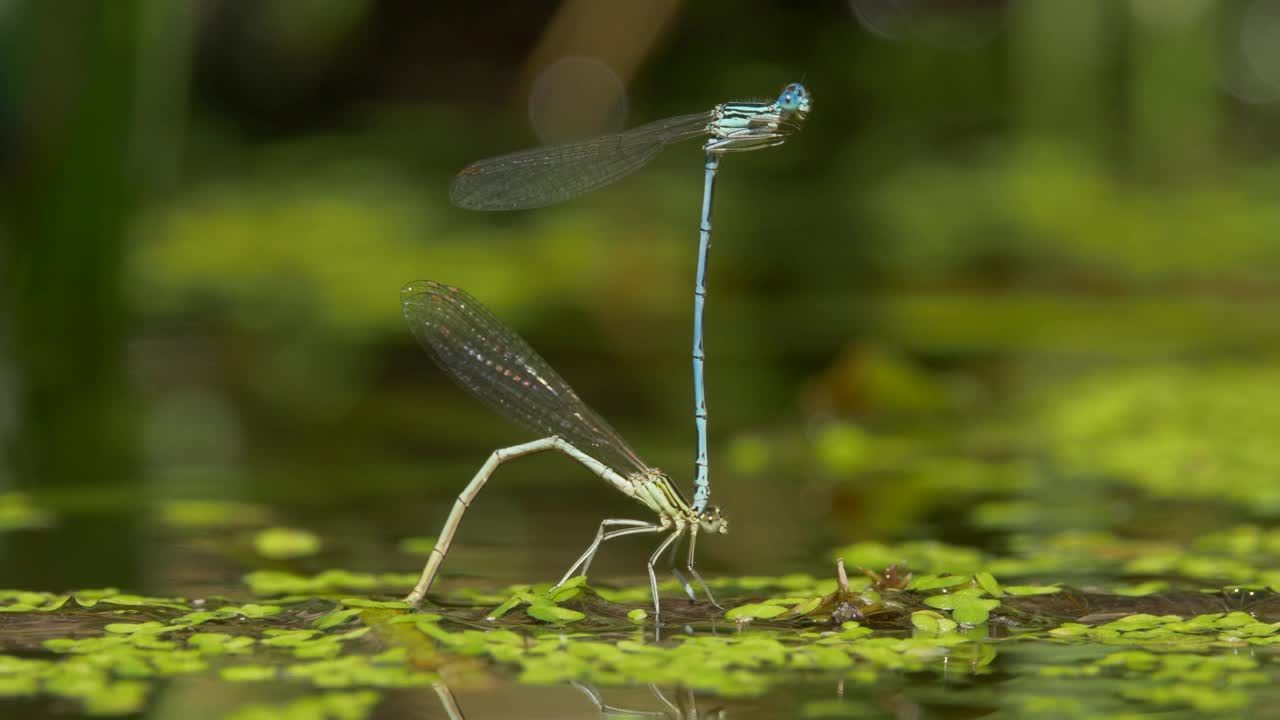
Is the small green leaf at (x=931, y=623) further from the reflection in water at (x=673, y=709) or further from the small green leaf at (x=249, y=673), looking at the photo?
the small green leaf at (x=249, y=673)

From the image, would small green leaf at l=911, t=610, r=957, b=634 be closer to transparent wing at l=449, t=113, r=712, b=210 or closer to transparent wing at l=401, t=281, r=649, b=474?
transparent wing at l=401, t=281, r=649, b=474

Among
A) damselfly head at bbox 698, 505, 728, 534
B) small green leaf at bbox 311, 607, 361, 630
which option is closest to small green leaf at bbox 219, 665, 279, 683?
small green leaf at bbox 311, 607, 361, 630

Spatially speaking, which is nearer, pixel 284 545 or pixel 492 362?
pixel 492 362

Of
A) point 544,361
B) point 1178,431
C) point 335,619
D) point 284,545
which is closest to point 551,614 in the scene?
point 335,619

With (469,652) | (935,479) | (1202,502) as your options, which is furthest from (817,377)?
(469,652)

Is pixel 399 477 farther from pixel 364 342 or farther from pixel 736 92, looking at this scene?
pixel 736 92

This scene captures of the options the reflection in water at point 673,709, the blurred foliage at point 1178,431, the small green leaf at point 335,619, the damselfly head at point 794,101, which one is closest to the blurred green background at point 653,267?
the blurred foliage at point 1178,431

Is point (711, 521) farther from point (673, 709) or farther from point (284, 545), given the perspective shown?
point (284, 545)
